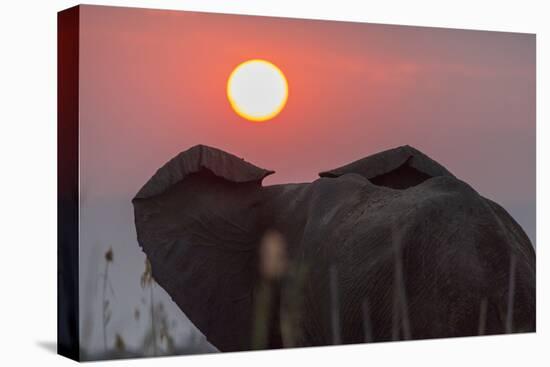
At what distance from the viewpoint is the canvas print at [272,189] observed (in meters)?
8.95

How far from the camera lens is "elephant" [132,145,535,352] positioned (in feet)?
31.0

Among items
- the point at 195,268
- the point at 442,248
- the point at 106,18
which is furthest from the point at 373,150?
the point at 106,18

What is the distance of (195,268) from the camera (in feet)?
31.1

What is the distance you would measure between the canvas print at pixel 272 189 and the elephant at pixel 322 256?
0.01 meters

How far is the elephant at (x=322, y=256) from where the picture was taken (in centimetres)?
945

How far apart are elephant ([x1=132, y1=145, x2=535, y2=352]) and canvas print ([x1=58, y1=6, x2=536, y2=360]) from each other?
13mm

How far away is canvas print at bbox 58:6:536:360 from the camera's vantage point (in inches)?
352

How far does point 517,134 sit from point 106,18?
3451 millimetres

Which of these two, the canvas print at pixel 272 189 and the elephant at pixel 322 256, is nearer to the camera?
the canvas print at pixel 272 189

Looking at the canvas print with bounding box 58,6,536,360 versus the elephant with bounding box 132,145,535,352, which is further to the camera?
the elephant with bounding box 132,145,535,352

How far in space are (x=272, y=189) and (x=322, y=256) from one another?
60 cm

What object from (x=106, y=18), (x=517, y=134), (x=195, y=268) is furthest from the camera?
(x=517, y=134)

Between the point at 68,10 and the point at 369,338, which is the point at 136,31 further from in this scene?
the point at 369,338

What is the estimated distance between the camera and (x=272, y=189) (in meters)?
9.69
